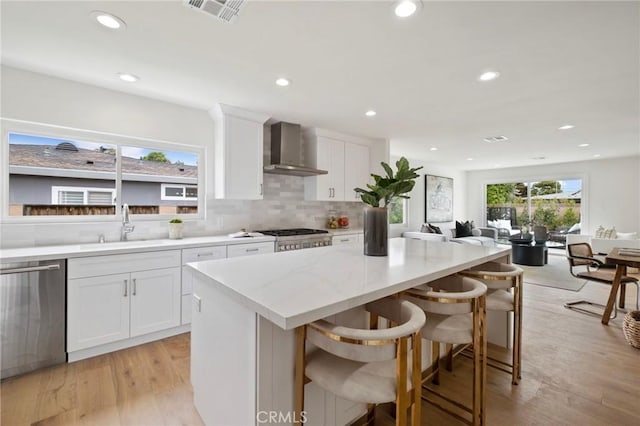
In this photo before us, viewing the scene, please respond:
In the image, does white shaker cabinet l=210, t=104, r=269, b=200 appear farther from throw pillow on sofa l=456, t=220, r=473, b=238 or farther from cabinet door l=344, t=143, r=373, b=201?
throw pillow on sofa l=456, t=220, r=473, b=238

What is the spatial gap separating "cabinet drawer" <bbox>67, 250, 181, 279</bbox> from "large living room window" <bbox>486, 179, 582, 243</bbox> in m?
8.95

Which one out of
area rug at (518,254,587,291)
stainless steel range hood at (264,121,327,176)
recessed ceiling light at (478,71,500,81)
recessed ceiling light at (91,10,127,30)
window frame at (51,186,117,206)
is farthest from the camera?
area rug at (518,254,587,291)

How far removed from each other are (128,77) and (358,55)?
206cm

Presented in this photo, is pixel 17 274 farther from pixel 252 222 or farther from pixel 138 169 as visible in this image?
pixel 252 222

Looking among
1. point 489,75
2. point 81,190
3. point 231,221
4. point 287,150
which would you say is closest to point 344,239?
point 287,150

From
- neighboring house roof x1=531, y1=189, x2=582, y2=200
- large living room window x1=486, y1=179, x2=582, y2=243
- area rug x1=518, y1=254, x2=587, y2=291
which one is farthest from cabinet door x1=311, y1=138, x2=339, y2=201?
neighboring house roof x1=531, y1=189, x2=582, y2=200

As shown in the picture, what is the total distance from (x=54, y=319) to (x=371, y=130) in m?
4.17

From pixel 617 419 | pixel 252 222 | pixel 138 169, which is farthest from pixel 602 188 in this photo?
pixel 138 169

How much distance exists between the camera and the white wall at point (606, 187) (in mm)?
6441

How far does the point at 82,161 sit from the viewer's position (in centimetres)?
288

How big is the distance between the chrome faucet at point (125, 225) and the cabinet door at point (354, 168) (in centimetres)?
295

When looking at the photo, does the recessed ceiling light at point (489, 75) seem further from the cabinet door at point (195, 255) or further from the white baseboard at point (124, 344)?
the white baseboard at point (124, 344)

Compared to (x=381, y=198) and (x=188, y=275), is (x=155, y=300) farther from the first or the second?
(x=381, y=198)

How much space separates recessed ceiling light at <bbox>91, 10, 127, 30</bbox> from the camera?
5.63 feet
